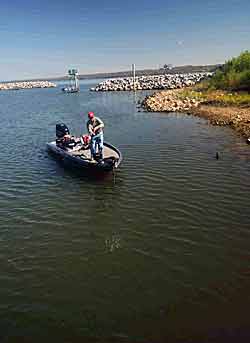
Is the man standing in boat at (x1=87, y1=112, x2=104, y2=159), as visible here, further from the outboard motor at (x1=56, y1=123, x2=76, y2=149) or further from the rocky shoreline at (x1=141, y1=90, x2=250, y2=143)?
the rocky shoreline at (x1=141, y1=90, x2=250, y2=143)

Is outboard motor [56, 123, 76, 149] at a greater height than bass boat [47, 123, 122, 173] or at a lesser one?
greater

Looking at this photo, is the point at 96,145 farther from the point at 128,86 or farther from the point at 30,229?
the point at 128,86

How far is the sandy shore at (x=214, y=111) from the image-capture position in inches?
1029

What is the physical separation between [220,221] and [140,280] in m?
4.25

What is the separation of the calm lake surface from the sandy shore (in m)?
8.64

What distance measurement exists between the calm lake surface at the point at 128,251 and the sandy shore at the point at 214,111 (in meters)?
8.64

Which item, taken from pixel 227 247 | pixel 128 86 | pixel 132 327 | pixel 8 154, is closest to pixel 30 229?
pixel 132 327

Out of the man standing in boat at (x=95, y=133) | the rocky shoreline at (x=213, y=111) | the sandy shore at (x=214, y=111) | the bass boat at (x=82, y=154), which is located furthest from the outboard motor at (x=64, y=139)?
the sandy shore at (x=214, y=111)

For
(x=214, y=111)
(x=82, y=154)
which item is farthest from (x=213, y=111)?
(x=82, y=154)

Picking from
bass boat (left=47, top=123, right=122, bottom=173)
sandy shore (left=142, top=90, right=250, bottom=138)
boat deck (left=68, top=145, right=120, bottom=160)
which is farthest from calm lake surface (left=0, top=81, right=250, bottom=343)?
sandy shore (left=142, top=90, right=250, bottom=138)

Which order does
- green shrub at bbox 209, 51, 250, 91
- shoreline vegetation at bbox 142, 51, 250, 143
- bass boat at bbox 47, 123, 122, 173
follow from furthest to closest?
green shrub at bbox 209, 51, 250, 91 < shoreline vegetation at bbox 142, 51, 250, 143 < bass boat at bbox 47, 123, 122, 173

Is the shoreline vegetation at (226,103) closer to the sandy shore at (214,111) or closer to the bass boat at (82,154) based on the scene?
the sandy shore at (214,111)

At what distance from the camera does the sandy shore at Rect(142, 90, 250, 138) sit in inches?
1029

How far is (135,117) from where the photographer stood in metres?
36.1
